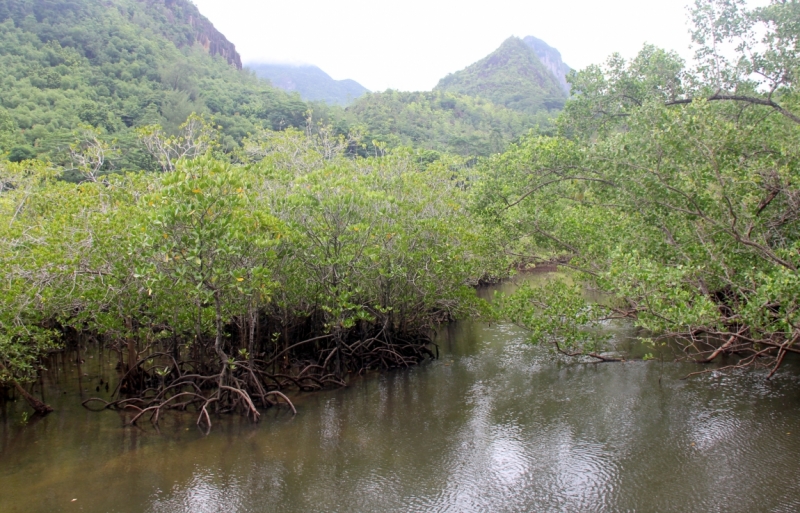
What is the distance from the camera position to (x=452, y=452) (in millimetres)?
8336

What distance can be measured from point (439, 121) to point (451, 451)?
5655cm

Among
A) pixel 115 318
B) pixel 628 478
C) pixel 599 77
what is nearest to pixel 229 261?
pixel 115 318

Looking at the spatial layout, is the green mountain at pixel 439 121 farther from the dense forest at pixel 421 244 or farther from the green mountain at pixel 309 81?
the green mountain at pixel 309 81

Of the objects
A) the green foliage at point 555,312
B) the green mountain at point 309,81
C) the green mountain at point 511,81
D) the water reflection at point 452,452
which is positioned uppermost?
the green mountain at point 309,81

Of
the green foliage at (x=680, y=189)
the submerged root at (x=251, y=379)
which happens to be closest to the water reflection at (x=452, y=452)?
the submerged root at (x=251, y=379)

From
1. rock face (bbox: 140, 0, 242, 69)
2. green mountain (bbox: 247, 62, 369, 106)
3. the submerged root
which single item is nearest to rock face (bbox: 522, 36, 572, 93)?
green mountain (bbox: 247, 62, 369, 106)

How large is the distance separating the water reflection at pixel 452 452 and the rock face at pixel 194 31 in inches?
2634

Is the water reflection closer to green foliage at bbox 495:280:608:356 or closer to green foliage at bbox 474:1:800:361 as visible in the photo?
green foliage at bbox 495:280:608:356

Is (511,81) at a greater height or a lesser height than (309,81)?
lesser

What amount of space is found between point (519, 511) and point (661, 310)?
3.94 m

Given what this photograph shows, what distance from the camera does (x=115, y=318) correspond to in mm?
10180

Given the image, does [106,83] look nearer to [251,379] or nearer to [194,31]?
[194,31]

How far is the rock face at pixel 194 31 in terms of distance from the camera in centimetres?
6831

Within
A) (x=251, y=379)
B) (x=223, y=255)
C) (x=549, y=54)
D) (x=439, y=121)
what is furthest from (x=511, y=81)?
(x=223, y=255)
